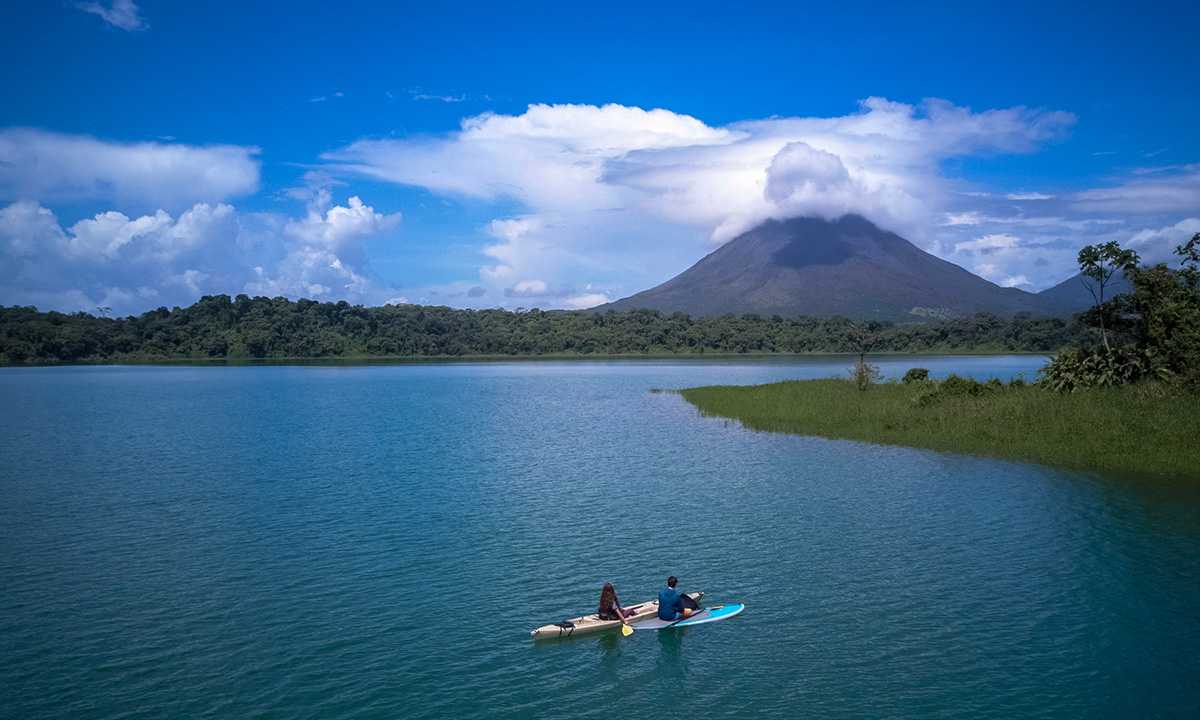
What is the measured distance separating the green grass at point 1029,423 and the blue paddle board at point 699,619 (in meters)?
22.5

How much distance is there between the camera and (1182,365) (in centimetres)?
3591

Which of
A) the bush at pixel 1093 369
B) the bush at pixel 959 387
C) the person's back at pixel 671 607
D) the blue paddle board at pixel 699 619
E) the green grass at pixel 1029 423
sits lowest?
the blue paddle board at pixel 699 619

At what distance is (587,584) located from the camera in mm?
19062

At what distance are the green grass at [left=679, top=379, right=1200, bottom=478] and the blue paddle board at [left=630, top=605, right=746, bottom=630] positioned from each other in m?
22.5

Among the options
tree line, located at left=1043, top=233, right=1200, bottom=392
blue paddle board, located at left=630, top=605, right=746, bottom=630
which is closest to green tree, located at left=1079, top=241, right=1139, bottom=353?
tree line, located at left=1043, top=233, right=1200, bottom=392

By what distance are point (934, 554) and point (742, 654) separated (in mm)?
8741

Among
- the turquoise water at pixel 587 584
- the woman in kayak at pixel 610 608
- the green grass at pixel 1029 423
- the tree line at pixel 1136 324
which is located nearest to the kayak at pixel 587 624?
the woman in kayak at pixel 610 608

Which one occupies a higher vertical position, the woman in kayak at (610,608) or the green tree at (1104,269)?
the green tree at (1104,269)

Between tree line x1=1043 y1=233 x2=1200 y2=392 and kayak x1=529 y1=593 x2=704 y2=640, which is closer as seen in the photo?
kayak x1=529 y1=593 x2=704 y2=640

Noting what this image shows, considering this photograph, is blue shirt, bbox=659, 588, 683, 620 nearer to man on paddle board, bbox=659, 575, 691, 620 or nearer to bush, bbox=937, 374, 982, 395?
man on paddle board, bbox=659, 575, 691, 620

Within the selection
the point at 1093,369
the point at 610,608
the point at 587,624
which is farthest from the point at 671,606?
the point at 1093,369

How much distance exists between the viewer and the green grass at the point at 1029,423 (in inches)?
1247

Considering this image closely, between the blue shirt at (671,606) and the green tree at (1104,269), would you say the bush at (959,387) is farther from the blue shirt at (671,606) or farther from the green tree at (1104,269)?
the blue shirt at (671,606)

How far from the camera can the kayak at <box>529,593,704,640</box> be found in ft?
51.8
